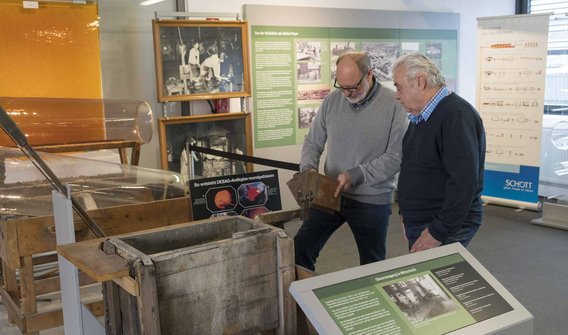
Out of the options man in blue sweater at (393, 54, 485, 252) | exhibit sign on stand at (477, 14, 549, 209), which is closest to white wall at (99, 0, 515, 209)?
exhibit sign on stand at (477, 14, 549, 209)

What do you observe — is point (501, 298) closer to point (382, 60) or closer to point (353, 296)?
point (353, 296)

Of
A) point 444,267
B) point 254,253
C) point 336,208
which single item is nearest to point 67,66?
point 336,208

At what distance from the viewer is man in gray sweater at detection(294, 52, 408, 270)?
299cm

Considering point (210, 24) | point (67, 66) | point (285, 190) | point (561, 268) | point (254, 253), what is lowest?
point (561, 268)

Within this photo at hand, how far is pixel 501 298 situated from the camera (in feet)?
6.23

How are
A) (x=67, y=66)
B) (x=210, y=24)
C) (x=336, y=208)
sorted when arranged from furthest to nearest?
(x=210, y=24), (x=67, y=66), (x=336, y=208)

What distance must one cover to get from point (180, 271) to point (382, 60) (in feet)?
18.7

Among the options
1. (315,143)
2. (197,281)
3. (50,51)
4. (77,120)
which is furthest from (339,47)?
(197,281)

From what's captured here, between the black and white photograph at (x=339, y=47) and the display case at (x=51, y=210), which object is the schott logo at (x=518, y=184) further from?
the display case at (x=51, y=210)

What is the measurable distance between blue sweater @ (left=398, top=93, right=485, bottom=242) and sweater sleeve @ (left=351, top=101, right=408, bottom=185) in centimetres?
38

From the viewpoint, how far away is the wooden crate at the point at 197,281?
63.1 inches

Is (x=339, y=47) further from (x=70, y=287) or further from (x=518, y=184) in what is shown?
(x=70, y=287)

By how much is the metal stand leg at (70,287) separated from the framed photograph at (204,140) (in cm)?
258

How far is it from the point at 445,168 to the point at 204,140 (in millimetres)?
3267
